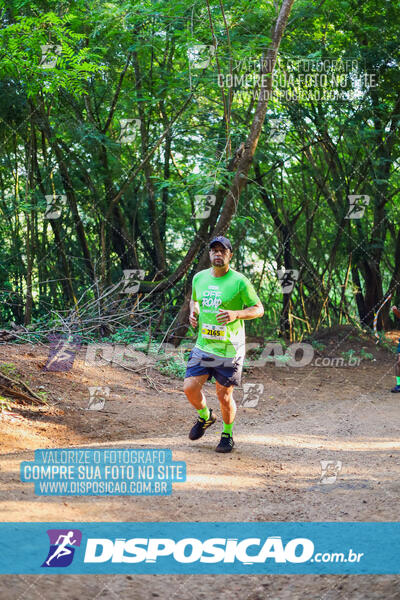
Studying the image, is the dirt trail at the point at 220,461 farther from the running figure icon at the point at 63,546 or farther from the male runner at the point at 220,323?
the male runner at the point at 220,323

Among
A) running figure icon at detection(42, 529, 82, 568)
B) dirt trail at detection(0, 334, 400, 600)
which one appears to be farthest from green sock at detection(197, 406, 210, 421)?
running figure icon at detection(42, 529, 82, 568)

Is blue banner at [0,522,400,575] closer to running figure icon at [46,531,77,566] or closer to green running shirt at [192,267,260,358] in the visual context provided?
running figure icon at [46,531,77,566]

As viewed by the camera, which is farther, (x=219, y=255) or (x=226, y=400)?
(x=226, y=400)

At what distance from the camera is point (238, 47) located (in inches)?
422

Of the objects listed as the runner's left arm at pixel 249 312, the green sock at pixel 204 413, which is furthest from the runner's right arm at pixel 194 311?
the green sock at pixel 204 413

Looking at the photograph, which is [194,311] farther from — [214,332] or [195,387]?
[195,387]

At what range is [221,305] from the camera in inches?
210

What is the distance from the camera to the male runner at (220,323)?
5332 mm

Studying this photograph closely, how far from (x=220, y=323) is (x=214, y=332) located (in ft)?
0.36

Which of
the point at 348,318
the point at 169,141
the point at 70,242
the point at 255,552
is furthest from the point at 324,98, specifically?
the point at 255,552

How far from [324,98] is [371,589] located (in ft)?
41.5

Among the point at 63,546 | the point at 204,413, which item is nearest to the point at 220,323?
the point at 204,413

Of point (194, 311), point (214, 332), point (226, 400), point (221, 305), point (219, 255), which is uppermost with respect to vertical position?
point (219, 255)

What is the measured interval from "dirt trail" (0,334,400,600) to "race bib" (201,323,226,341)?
1.04m
